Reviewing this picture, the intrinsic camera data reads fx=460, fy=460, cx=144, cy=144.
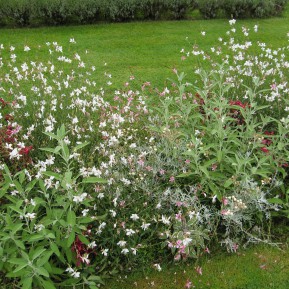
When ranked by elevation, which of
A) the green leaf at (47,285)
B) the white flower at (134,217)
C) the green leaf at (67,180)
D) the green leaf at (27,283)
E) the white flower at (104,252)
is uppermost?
the green leaf at (67,180)

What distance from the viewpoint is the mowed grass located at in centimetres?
780

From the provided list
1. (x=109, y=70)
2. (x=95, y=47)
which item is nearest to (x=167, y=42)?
(x=95, y=47)

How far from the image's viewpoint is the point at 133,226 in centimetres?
352

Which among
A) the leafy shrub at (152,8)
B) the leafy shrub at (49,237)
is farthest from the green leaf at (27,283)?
the leafy shrub at (152,8)

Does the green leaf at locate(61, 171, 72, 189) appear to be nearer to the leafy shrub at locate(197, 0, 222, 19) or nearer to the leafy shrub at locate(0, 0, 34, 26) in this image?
the leafy shrub at locate(0, 0, 34, 26)

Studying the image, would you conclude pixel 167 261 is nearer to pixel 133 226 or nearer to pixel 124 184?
pixel 133 226

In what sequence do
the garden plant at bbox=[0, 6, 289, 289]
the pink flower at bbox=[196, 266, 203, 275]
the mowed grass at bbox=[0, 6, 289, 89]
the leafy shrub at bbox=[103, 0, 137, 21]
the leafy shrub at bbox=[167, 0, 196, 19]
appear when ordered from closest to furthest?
the garden plant at bbox=[0, 6, 289, 289] → the pink flower at bbox=[196, 266, 203, 275] → the mowed grass at bbox=[0, 6, 289, 89] → the leafy shrub at bbox=[103, 0, 137, 21] → the leafy shrub at bbox=[167, 0, 196, 19]

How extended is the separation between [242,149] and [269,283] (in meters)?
1.16

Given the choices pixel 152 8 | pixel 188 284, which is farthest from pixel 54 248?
pixel 152 8

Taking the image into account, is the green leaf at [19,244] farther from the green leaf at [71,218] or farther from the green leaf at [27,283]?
the green leaf at [71,218]

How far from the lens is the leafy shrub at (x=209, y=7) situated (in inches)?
433

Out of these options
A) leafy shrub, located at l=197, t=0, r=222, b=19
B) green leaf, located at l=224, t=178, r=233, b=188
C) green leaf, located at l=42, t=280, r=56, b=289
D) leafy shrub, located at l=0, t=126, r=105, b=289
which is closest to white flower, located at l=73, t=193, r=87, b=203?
leafy shrub, located at l=0, t=126, r=105, b=289

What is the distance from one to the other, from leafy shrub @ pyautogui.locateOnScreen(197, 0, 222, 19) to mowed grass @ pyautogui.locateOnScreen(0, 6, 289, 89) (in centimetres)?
32

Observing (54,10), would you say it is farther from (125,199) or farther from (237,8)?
(125,199)
